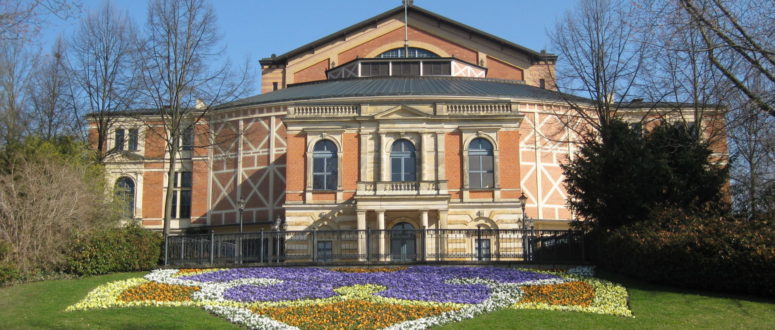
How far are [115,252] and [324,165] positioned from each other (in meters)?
15.3

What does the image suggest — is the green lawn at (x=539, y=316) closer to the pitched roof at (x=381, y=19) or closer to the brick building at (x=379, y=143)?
the brick building at (x=379, y=143)

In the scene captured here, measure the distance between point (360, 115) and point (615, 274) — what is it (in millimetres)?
18129

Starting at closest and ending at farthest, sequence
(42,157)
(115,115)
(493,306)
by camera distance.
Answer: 1. (493,306)
2. (42,157)
3. (115,115)

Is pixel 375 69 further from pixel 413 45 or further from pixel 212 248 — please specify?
pixel 212 248

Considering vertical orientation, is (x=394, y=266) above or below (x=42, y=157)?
below

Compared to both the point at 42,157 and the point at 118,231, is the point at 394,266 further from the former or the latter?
the point at 42,157

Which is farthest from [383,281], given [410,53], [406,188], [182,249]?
[410,53]

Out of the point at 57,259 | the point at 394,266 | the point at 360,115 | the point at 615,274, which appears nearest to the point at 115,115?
the point at 360,115

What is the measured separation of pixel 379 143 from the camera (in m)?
38.1

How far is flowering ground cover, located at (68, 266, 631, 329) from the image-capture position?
1695 cm

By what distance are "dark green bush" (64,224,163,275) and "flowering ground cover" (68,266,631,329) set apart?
140cm

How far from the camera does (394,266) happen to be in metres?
25.5

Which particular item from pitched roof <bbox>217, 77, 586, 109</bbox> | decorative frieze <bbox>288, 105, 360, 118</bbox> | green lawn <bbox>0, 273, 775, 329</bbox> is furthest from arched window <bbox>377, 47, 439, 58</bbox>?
green lawn <bbox>0, 273, 775, 329</bbox>

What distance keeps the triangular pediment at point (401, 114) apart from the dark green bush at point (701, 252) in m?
16.6
